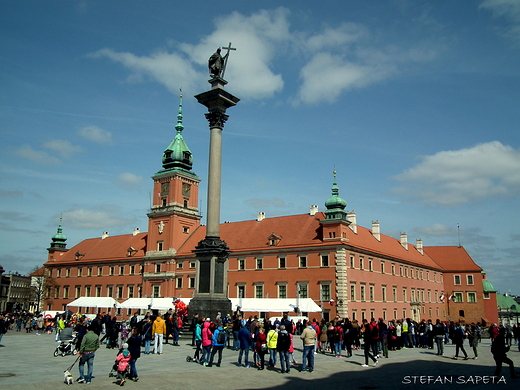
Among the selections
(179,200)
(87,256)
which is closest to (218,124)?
(179,200)

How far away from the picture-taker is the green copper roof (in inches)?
2734

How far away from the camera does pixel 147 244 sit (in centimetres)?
6731

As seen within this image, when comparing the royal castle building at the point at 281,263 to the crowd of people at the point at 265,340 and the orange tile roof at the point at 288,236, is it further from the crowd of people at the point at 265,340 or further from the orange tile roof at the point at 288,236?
the crowd of people at the point at 265,340

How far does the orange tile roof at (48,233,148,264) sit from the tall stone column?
44302 millimetres

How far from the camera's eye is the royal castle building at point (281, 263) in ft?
168

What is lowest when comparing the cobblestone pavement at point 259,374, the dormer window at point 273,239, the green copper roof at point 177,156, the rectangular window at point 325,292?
the cobblestone pavement at point 259,374

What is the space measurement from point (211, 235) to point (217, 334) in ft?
33.9

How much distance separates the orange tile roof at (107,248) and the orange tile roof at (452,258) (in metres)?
50.3

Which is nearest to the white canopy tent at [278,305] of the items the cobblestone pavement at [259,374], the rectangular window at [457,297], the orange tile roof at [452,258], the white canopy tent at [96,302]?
the white canopy tent at [96,302]

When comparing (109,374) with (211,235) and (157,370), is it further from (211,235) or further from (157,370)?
(211,235)

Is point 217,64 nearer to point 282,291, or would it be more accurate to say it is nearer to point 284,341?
point 284,341

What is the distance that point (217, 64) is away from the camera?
29.5 metres

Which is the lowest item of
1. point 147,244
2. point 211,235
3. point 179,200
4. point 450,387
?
point 450,387

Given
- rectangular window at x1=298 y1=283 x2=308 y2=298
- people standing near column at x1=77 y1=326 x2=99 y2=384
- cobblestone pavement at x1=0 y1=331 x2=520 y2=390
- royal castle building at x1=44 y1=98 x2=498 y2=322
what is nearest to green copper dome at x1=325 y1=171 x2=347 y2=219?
royal castle building at x1=44 y1=98 x2=498 y2=322
